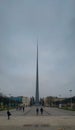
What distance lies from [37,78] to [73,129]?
162375 millimetres

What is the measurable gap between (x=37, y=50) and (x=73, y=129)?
161875 mm

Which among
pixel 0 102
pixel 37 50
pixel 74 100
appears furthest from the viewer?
pixel 37 50

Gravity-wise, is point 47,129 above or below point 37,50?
below

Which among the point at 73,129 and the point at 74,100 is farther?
the point at 74,100

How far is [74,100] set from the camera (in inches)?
6048

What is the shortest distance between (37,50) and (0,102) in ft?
227

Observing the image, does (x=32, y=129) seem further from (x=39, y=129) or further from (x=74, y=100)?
(x=74, y=100)

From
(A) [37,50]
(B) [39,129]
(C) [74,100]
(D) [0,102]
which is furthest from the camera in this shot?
(A) [37,50]

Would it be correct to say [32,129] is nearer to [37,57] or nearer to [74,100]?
[74,100]

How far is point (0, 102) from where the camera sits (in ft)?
401

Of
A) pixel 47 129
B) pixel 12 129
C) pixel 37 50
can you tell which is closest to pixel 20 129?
pixel 12 129

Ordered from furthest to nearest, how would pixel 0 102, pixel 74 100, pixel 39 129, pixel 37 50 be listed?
pixel 37 50, pixel 74 100, pixel 0 102, pixel 39 129

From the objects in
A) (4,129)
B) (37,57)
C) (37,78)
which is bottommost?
(4,129)

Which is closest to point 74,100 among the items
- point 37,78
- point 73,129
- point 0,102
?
point 37,78
